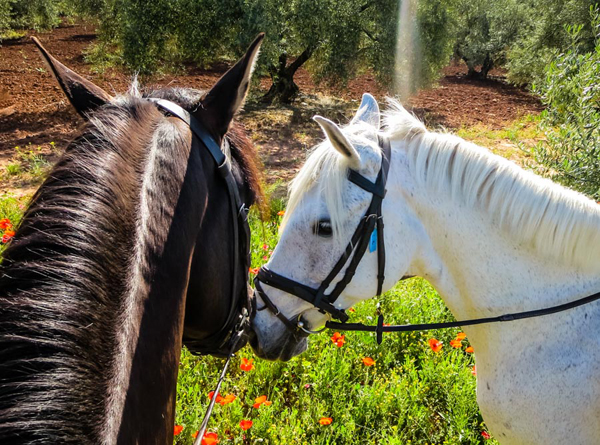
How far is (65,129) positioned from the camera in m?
10.5

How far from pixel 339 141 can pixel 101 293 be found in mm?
1004

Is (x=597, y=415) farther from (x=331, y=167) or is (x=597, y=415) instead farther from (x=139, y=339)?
(x=139, y=339)

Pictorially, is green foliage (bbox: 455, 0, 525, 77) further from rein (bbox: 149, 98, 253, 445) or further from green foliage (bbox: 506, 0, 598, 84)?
rein (bbox: 149, 98, 253, 445)

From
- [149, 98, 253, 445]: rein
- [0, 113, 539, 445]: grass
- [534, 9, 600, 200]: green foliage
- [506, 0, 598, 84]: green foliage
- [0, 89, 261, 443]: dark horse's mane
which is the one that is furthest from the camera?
[506, 0, 598, 84]: green foliage

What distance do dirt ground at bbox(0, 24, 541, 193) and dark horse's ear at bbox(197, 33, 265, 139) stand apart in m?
4.76

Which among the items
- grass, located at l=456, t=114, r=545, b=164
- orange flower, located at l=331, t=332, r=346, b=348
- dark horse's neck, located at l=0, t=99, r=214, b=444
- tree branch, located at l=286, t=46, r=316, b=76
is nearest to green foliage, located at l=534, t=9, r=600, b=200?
orange flower, located at l=331, t=332, r=346, b=348

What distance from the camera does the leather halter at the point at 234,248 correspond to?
1.52 metres

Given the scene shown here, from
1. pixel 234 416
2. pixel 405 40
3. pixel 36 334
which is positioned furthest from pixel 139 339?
pixel 405 40

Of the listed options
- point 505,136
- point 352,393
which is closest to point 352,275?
point 352,393

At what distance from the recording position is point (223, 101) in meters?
1.59

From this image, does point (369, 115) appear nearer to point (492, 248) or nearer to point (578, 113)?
point (492, 248)

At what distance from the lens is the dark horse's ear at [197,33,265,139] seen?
155 centimetres

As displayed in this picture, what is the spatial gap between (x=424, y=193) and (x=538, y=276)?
1.95ft

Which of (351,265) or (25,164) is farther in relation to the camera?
(25,164)
